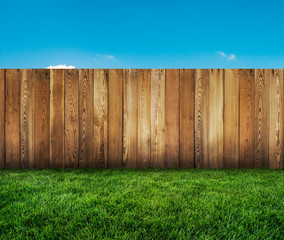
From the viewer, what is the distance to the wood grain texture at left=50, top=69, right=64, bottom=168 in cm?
272

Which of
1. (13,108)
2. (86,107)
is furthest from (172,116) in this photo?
(13,108)

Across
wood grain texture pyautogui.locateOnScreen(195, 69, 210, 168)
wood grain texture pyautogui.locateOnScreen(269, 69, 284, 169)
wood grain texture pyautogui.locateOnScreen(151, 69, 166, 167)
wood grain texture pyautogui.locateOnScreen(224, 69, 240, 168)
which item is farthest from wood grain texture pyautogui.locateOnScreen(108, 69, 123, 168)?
wood grain texture pyautogui.locateOnScreen(269, 69, 284, 169)

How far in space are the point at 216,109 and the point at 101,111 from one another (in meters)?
1.59

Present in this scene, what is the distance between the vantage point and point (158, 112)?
106 inches

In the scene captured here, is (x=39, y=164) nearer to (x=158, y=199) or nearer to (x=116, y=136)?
(x=116, y=136)

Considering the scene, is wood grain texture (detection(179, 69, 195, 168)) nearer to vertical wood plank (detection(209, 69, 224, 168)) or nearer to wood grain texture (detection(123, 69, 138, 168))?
vertical wood plank (detection(209, 69, 224, 168))

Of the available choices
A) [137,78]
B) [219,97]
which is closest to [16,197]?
[137,78]

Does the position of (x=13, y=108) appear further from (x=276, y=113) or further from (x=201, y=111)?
(x=276, y=113)

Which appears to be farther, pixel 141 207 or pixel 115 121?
pixel 115 121

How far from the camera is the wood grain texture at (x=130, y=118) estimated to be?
269 centimetres

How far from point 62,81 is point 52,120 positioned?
0.56 meters

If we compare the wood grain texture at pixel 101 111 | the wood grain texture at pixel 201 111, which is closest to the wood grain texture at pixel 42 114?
the wood grain texture at pixel 101 111

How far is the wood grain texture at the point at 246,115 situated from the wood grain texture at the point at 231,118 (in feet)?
0.19

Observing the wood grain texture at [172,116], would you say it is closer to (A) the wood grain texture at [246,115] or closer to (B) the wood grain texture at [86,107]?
(A) the wood grain texture at [246,115]
